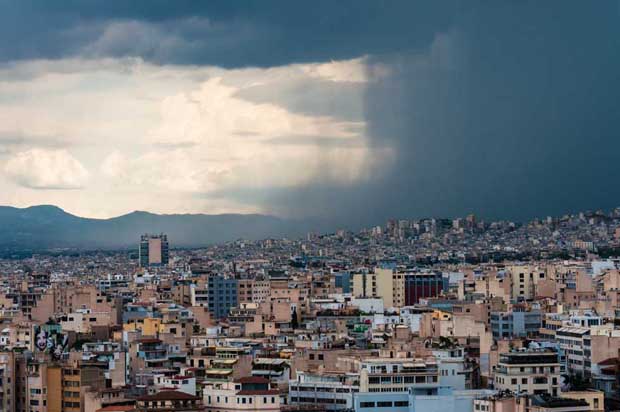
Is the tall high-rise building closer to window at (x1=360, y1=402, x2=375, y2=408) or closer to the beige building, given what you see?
the beige building

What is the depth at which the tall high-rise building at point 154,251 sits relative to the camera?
170600 millimetres

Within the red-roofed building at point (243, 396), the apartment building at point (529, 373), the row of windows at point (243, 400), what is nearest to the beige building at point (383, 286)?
the apartment building at point (529, 373)

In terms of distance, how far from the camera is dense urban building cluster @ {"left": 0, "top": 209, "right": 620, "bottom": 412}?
43219 mm

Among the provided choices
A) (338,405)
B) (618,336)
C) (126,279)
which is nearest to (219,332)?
(618,336)

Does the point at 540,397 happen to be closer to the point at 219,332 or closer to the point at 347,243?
the point at 219,332

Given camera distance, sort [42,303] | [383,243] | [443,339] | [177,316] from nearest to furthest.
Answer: [443,339], [177,316], [42,303], [383,243]

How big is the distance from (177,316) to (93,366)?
901 inches

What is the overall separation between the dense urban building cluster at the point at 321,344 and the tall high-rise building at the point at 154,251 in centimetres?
5600

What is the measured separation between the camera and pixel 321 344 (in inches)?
2163

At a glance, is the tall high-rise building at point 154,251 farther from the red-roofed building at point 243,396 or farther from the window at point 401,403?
the red-roofed building at point 243,396

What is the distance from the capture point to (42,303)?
84438 mm

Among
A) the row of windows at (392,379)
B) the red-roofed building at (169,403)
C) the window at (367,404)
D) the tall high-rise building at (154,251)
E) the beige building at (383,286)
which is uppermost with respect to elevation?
the tall high-rise building at (154,251)

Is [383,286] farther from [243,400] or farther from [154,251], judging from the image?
[154,251]

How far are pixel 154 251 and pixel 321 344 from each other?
393 ft
